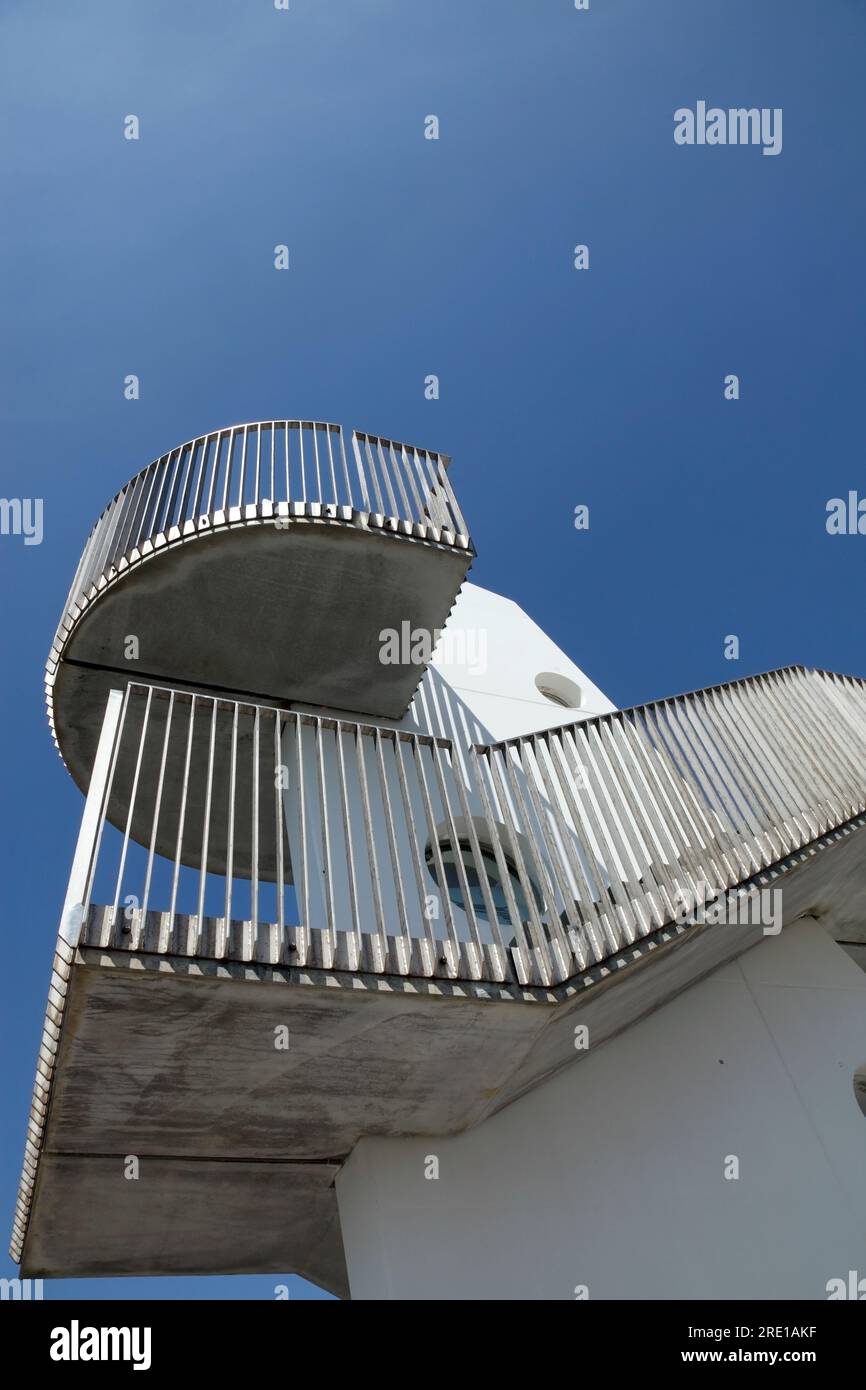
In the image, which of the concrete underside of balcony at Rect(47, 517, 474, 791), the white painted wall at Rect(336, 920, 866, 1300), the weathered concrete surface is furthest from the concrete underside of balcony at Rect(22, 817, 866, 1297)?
the concrete underside of balcony at Rect(47, 517, 474, 791)

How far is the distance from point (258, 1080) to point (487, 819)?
9.31ft

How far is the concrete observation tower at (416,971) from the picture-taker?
554 centimetres

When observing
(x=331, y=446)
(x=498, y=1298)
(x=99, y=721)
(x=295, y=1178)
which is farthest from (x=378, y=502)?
(x=498, y=1298)

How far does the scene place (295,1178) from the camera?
266 inches

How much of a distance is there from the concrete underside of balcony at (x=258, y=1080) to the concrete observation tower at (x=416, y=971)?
25 mm

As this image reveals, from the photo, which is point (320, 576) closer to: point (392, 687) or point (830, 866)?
point (392, 687)

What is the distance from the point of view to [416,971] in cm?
547

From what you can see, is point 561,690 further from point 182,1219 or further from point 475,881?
point 182,1219

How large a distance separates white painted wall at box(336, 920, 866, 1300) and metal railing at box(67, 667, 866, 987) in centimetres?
139

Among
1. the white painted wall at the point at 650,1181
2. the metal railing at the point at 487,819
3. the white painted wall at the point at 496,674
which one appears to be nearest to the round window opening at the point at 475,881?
the metal railing at the point at 487,819

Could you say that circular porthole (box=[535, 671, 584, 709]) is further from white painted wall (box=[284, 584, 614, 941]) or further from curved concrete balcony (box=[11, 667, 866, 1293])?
curved concrete balcony (box=[11, 667, 866, 1293])

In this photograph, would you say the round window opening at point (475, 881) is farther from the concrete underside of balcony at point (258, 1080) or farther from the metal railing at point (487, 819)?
the concrete underside of balcony at point (258, 1080)

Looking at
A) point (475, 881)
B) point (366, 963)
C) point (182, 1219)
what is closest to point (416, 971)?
point (366, 963)

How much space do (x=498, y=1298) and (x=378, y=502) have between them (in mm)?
6741
